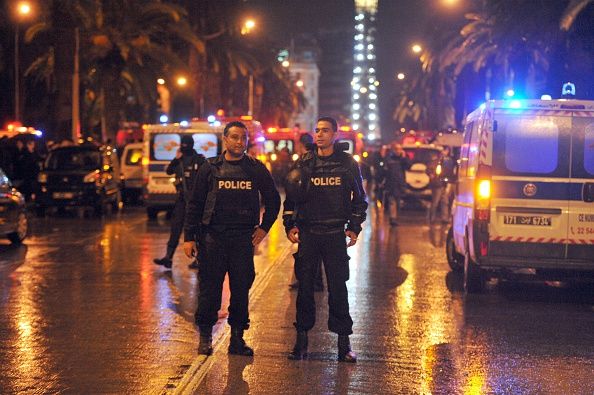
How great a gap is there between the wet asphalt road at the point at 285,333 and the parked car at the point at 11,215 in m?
1.14

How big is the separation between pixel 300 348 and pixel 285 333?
1.20 m

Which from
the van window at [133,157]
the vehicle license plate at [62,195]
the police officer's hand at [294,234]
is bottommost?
the vehicle license plate at [62,195]

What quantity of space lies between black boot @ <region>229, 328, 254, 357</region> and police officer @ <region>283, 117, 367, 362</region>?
372 mm

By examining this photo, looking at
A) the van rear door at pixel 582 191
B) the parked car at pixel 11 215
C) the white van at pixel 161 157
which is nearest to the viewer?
the van rear door at pixel 582 191


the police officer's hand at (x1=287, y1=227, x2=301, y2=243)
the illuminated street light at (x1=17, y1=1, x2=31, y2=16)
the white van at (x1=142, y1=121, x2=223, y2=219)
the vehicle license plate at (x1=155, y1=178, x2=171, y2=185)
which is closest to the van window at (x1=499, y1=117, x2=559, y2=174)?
the police officer's hand at (x1=287, y1=227, x2=301, y2=243)

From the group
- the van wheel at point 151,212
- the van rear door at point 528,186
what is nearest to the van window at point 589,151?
the van rear door at point 528,186

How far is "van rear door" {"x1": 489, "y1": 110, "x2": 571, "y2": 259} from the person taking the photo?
11430 mm

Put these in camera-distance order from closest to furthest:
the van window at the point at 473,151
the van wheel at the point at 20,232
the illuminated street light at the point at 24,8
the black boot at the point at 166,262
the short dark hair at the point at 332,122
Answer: the short dark hair at the point at 332,122
the van window at the point at 473,151
the black boot at the point at 166,262
the van wheel at the point at 20,232
the illuminated street light at the point at 24,8

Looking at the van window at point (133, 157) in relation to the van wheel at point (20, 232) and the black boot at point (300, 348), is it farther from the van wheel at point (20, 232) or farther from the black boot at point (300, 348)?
the black boot at point (300, 348)

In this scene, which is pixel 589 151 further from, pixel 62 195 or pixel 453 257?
pixel 62 195

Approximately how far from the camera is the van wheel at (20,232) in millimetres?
17438

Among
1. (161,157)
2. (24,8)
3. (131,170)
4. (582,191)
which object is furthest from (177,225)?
(24,8)

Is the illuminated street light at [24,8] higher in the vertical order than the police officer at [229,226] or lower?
higher

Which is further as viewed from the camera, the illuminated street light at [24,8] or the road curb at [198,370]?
the illuminated street light at [24,8]
